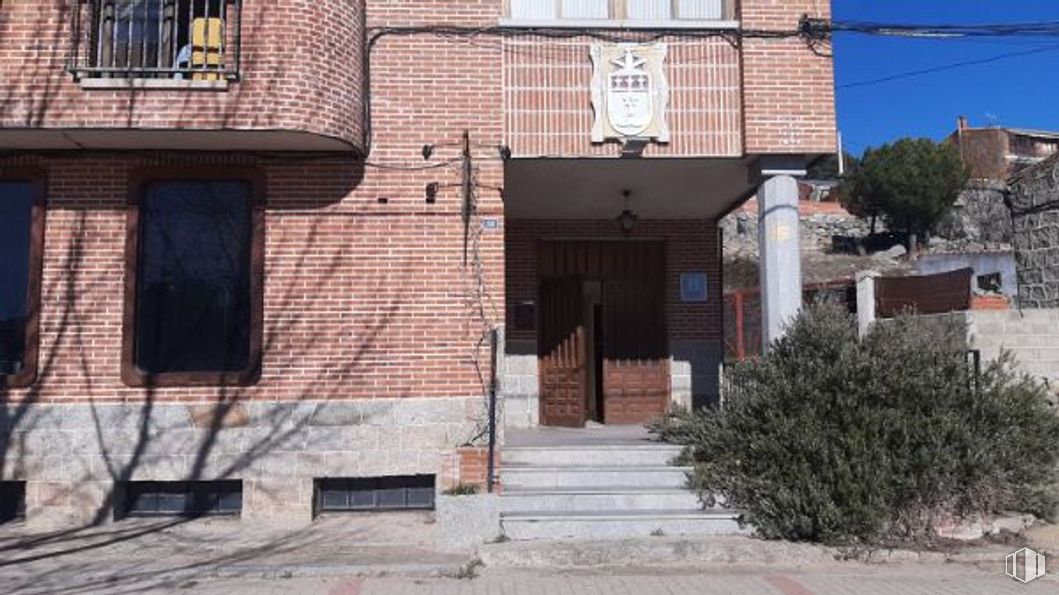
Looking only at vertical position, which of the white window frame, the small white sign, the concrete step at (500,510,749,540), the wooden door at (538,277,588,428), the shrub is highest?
the white window frame

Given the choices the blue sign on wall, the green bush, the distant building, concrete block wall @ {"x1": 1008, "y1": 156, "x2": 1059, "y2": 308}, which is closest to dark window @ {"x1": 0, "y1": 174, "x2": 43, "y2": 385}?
the green bush

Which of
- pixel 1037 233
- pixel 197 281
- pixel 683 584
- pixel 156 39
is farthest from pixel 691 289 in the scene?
pixel 156 39

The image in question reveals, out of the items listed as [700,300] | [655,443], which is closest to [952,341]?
[655,443]

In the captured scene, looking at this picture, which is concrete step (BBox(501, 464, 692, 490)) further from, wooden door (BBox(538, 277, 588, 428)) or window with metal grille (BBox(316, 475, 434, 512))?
wooden door (BBox(538, 277, 588, 428))

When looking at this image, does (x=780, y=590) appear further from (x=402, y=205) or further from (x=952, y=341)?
(x=402, y=205)

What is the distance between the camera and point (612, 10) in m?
10.3

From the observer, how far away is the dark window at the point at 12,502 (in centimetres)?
928

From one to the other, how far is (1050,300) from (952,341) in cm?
487

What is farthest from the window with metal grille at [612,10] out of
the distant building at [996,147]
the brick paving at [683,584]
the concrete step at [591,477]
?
the distant building at [996,147]

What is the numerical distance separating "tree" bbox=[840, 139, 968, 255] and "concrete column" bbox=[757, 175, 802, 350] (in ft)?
130

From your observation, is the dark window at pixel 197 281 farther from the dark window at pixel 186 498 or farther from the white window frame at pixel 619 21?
the white window frame at pixel 619 21

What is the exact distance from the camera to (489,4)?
10.0 m

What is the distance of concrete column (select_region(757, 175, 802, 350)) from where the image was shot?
32.9 feet

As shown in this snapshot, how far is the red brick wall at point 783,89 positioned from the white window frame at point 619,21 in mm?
260
